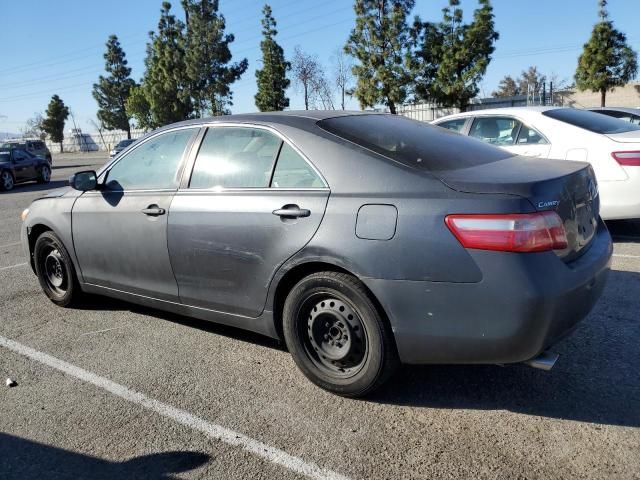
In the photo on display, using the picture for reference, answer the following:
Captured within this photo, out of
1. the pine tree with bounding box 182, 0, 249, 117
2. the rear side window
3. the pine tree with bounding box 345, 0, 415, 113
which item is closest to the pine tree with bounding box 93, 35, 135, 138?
the pine tree with bounding box 182, 0, 249, 117

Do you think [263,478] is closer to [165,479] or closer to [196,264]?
[165,479]

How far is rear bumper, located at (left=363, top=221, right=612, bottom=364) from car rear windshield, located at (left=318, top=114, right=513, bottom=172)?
0.68 meters

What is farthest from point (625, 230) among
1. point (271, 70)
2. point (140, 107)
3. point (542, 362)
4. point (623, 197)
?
point (140, 107)

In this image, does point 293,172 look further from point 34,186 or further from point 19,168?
point 34,186

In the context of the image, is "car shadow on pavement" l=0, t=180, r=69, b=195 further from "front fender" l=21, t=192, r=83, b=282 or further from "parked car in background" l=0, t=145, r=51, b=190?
"front fender" l=21, t=192, r=83, b=282

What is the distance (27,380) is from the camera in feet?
11.6

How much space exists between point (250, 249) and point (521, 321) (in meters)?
1.59

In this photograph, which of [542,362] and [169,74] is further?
[169,74]

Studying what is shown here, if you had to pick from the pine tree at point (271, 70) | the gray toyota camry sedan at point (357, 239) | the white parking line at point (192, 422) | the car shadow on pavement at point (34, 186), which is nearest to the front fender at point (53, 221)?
the gray toyota camry sedan at point (357, 239)

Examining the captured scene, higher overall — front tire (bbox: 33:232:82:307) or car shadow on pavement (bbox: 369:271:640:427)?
front tire (bbox: 33:232:82:307)

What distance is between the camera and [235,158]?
143 inches

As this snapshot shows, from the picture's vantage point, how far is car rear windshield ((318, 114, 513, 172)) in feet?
9.97

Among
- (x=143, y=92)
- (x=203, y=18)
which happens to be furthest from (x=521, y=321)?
(x=143, y=92)

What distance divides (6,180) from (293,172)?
63.1ft
